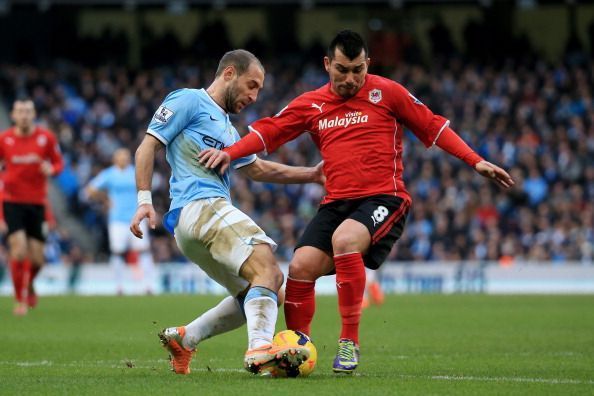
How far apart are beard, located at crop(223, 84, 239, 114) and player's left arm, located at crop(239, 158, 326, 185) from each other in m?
0.56

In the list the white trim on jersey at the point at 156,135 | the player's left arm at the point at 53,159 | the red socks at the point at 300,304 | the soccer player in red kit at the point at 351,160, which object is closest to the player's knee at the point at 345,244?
the soccer player in red kit at the point at 351,160

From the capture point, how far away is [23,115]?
1491 centimetres

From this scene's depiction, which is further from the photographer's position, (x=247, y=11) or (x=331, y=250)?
(x=247, y=11)

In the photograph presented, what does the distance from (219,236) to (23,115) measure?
327 inches

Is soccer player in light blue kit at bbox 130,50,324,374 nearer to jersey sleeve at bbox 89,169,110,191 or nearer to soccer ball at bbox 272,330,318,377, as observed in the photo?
soccer ball at bbox 272,330,318,377

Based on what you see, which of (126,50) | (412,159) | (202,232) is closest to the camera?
A: (202,232)

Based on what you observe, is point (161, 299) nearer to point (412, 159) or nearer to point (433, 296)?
point (433, 296)

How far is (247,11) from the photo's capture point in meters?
38.4

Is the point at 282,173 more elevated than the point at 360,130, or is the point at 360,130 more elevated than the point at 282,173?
the point at 360,130

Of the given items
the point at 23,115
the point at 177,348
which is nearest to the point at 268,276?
the point at 177,348

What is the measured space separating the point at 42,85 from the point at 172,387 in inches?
1033

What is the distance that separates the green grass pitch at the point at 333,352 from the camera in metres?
6.86

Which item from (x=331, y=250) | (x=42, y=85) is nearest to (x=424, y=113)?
(x=331, y=250)

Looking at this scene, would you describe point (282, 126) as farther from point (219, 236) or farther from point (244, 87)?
point (219, 236)
